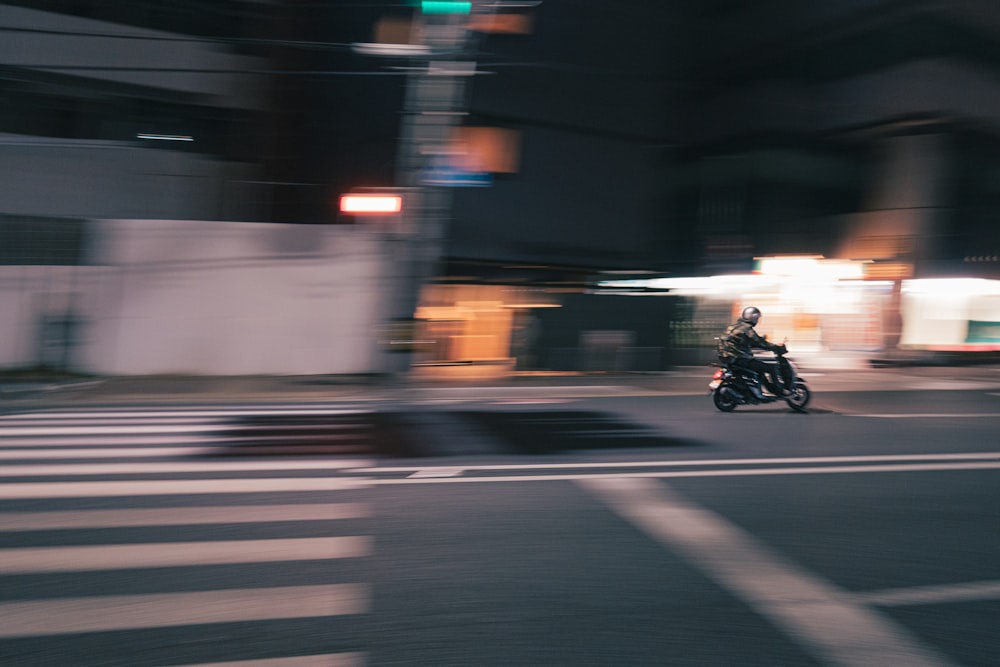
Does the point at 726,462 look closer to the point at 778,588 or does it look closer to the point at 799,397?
the point at 778,588

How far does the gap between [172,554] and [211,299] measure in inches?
507

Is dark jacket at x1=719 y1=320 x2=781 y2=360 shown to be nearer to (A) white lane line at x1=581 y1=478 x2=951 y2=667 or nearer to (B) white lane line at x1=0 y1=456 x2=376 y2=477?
(A) white lane line at x1=581 y1=478 x2=951 y2=667

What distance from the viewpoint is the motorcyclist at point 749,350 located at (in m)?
13.4

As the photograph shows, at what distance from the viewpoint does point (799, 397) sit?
1355 cm

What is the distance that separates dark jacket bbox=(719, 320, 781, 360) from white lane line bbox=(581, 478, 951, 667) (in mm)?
6878

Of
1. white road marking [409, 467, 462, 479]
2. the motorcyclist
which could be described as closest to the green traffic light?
the motorcyclist

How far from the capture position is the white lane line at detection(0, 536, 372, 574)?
5.10 m

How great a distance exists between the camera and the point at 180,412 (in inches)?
496

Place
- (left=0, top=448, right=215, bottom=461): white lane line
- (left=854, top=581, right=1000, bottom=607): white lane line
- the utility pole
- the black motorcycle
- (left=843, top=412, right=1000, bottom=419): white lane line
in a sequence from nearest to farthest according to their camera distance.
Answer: (left=854, top=581, right=1000, bottom=607): white lane line → (left=0, top=448, right=215, bottom=461): white lane line → (left=843, top=412, right=1000, bottom=419): white lane line → the black motorcycle → the utility pole

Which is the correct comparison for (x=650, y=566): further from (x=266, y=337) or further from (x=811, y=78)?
(x=811, y=78)

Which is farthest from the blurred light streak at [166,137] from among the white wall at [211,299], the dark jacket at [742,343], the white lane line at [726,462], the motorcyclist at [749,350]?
the white lane line at [726,462]

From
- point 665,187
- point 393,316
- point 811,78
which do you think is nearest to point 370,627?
point 393,316

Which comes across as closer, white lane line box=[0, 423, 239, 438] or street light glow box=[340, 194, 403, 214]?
white lane line box=[0, 423, 239, 438]

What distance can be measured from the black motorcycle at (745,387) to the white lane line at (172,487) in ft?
24.5
